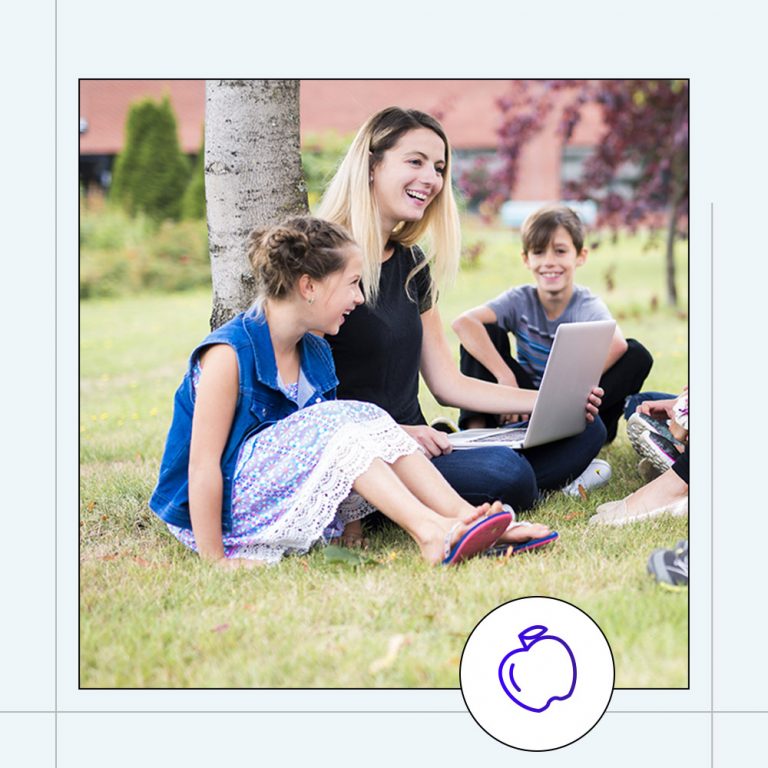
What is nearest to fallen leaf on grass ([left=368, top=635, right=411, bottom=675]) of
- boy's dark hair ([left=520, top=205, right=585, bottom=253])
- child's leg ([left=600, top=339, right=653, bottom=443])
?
child's leg ([left=600, top=339, right=653, bottom=443])

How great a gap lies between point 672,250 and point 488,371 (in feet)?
19.2

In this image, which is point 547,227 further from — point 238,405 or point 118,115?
point 118,115

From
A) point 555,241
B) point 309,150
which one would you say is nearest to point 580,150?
point 309,150

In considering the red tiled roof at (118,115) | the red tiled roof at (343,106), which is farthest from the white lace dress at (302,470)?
the red tiled roof at (118,115)

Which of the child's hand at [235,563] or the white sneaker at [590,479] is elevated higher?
the white sneaker at [590,479]

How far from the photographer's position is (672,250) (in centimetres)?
970

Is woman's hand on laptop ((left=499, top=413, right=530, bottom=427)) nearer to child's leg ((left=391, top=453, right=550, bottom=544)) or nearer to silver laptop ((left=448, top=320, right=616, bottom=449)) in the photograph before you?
silver laptop ((left=448, top=320, right=616, bottom=449))

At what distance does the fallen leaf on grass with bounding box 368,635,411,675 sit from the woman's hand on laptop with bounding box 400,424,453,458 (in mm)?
1045

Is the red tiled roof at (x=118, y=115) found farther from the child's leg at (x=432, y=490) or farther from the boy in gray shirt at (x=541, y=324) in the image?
the child's leg at (x=432, y=490)

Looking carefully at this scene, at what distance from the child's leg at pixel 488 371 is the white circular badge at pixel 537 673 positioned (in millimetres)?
1646

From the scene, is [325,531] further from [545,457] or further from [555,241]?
[555,241]

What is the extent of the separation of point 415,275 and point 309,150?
39.5 feet

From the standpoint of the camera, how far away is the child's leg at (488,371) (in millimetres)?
4307

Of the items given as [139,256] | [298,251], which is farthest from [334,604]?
[139,256]
